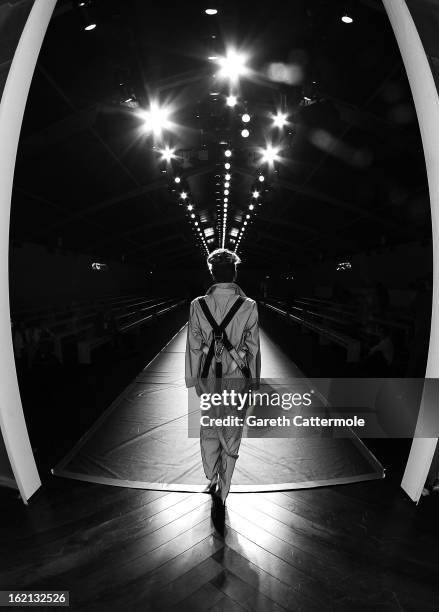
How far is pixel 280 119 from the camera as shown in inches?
344

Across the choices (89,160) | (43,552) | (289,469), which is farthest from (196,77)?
(43,552)

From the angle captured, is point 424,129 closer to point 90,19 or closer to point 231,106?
point 90,19

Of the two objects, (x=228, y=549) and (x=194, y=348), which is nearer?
(x=228, y=549)

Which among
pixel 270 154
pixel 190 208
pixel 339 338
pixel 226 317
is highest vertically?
pixel 190 208

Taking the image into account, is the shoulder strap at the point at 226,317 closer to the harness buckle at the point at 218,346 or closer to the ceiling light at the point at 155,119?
the harness buckle at the point at 218,346

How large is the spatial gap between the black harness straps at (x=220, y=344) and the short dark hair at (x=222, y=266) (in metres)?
0.20

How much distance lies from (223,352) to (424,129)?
237 centimetres

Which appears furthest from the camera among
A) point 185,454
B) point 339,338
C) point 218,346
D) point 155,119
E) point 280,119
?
point 155,119

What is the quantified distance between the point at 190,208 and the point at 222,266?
17186 mm

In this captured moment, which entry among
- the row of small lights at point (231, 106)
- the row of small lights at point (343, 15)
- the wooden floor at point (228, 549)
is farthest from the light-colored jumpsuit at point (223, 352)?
the row of small lights at point (231, 106)

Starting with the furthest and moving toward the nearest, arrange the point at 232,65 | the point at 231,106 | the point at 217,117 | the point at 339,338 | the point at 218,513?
the point at 339,338
the point at 217,117
the point at 231,106
the point at 232,65
the point at 218,513

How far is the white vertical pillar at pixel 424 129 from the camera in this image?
289 cm

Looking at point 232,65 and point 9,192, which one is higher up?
point 232,65

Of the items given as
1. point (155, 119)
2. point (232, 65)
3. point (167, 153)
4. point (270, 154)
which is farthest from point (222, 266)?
point (167, 153)
